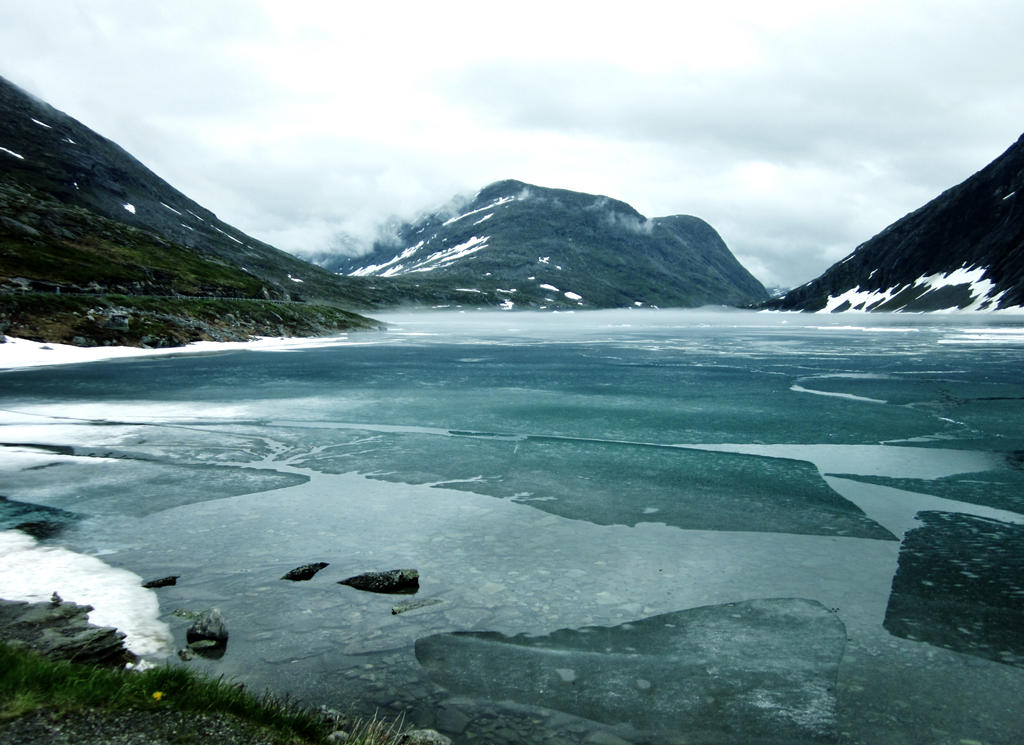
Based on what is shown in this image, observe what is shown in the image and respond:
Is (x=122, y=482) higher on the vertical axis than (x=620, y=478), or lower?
higher

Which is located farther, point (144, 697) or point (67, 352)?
point (67, 352)

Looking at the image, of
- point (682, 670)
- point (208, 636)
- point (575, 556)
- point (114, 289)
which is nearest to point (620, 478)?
point (575, 556)

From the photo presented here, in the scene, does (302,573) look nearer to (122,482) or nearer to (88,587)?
(88,587)

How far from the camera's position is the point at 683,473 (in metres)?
18.5

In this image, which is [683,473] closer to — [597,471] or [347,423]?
[597,471]

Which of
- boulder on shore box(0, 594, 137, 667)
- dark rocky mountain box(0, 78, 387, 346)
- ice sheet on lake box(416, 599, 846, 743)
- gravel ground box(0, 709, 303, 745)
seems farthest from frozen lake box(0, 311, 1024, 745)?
dark rocky mountain box(0, 78, 387, 346)

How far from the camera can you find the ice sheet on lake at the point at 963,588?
915 cm

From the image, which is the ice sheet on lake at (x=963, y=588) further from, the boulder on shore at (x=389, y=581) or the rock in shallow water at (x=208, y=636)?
the rock in shallow water at (x=208, y=636)

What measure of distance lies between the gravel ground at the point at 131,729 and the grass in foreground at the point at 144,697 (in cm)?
12

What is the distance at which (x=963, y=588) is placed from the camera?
10.7 meters

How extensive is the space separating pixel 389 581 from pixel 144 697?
493cm

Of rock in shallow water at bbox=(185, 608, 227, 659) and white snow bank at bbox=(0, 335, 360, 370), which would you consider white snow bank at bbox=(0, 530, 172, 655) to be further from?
white snow bank at bbox=(0, 335, 360, 370)

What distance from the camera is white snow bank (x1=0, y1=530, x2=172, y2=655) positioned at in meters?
9.19

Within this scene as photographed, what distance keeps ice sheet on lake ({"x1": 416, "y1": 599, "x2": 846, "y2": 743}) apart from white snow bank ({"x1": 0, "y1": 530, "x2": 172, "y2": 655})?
392 centimetres
